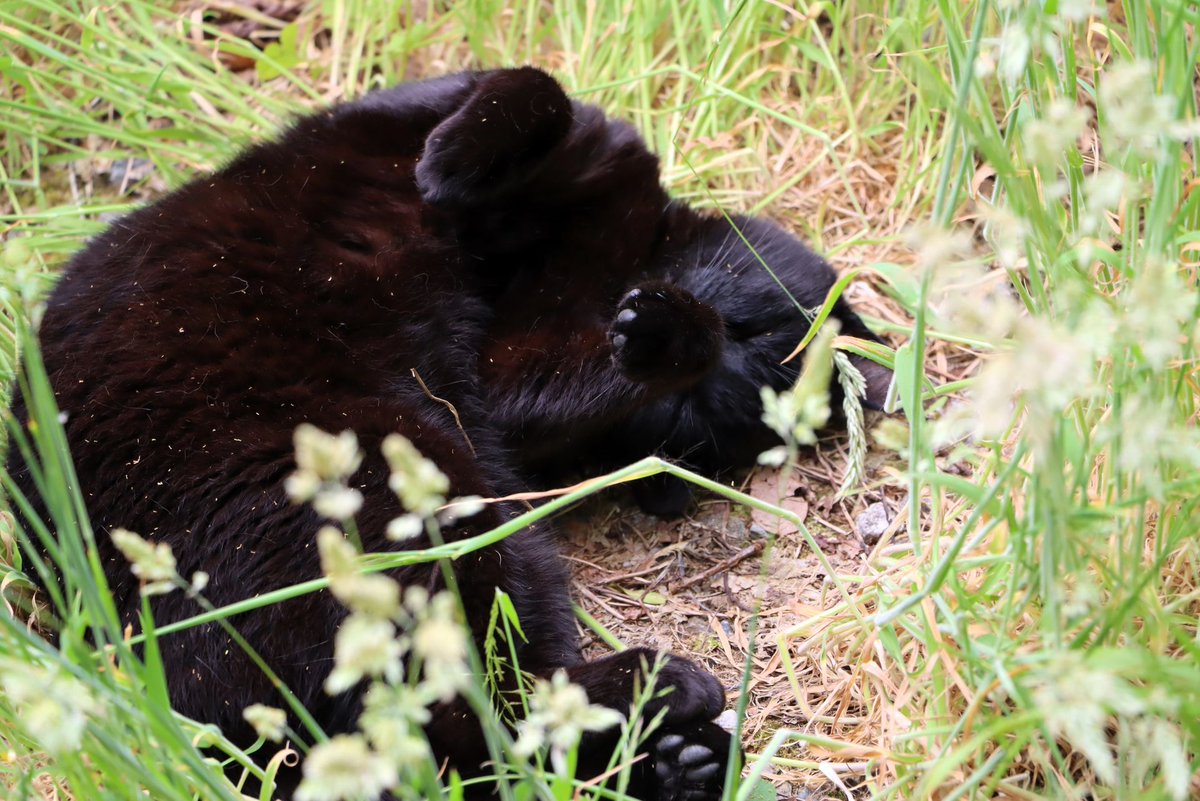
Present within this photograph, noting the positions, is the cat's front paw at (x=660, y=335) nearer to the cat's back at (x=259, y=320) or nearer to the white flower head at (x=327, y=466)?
the cat's back at (x=259, y=320)

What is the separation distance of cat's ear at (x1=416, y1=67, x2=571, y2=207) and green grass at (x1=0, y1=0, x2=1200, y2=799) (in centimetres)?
43

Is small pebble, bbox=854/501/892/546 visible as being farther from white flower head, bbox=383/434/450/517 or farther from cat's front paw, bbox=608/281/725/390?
white flower head, bbox=383/434/450/517

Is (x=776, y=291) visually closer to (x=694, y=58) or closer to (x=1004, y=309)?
(x=694, y=58)

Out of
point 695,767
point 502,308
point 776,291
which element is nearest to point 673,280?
point 776,291

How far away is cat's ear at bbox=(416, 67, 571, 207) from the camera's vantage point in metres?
Answer: 1.94

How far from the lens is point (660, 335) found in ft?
6.00

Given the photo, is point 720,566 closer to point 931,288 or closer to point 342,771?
point 931,288

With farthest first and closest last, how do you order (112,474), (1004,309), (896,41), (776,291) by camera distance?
(896,41)
(776,291)
(112,474)
(1004,309)

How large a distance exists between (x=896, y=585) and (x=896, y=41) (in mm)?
1545

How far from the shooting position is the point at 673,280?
7.06 ft

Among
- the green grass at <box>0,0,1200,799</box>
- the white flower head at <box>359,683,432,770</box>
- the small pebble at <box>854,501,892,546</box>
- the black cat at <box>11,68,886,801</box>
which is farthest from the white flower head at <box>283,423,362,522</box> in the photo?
the small pebble at <box>854,501,892,546</box>

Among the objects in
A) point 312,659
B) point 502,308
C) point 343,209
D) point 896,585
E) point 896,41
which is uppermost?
point 896,41

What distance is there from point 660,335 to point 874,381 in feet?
2.13

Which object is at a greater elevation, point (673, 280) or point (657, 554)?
point (673, 280)
